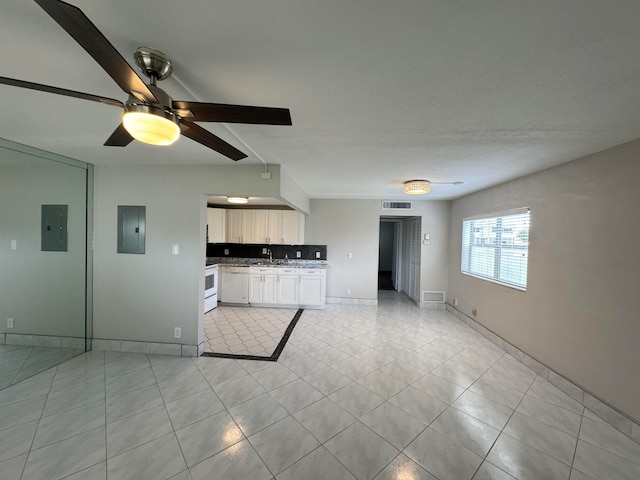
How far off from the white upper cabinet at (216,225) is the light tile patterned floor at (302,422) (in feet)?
8.46

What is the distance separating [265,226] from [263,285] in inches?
49.9

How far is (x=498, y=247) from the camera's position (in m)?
3.56

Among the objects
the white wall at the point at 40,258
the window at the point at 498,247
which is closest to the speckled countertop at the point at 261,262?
the white wall at the point at 40,258

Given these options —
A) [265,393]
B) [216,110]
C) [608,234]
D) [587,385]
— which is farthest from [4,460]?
[608,234]

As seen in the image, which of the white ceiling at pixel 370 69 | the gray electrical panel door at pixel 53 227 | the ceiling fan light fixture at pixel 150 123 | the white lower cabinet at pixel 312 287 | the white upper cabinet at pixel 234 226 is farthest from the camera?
the white upper cabinet at pixel 234 226

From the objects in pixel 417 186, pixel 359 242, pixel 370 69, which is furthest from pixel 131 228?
pixel 359 242

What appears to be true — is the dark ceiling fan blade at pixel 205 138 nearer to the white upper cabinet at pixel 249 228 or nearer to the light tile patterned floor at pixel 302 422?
the light tile patterned floor at pixel 302 422

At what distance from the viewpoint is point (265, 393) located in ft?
7.34

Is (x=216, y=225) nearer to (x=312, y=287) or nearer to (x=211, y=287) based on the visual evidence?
(x=211, y=287)

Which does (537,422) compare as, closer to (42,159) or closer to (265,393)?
(265,393)

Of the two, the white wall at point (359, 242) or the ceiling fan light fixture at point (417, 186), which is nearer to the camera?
the ceiling fan light fixture at point (417, 186)

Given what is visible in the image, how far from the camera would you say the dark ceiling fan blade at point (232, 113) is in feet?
3.65

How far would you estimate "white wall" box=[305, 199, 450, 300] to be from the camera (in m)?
5.07

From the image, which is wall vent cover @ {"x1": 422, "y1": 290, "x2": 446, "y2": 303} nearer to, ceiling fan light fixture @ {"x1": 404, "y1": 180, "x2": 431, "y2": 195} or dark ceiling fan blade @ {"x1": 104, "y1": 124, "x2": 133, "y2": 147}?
ceiling fan light fixture @ {"x1": 404, "y1": 180, "x2": 431, "y2": 195}
